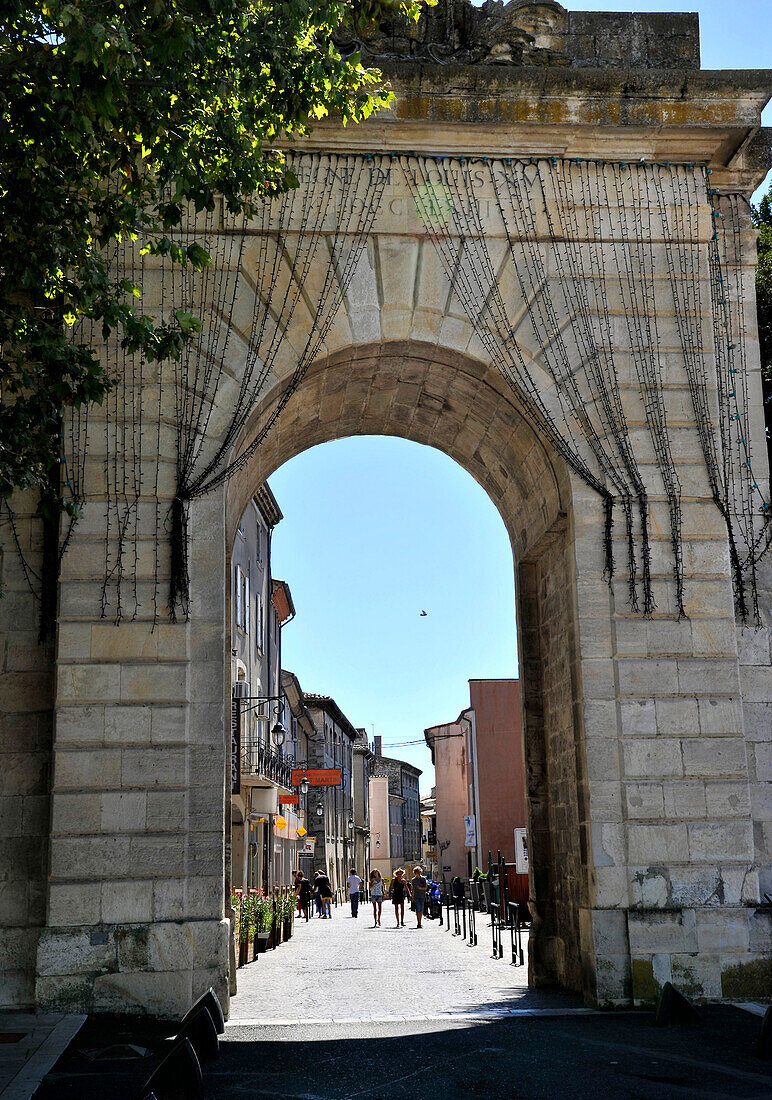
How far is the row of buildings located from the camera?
87.4ft

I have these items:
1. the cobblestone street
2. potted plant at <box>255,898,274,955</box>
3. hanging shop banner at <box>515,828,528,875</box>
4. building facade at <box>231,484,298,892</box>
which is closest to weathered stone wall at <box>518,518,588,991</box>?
the cobblestone street

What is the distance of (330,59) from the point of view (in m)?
8.23

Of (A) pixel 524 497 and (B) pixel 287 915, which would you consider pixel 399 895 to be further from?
(A) pixel 524 497

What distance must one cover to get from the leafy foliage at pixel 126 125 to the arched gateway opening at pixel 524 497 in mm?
2726

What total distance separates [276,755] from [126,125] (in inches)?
992

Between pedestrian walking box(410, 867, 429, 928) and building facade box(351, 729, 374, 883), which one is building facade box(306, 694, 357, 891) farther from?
pedestrian walking box(410, 867, 429, 928)

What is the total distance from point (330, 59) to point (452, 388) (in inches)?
177

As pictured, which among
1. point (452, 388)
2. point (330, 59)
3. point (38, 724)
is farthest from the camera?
point (452, 388)

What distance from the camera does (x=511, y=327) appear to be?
37.0 ft

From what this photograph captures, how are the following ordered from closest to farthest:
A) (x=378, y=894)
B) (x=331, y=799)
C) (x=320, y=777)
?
(x=378, y=894) < (x=320, y=777) < (x=331, y=799)

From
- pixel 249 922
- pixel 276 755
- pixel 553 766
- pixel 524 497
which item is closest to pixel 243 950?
pixel 249 922

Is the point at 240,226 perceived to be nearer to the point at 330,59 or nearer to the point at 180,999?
the point at 330,59

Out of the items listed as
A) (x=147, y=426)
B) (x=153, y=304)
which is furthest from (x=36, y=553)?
(x=153, y=304)

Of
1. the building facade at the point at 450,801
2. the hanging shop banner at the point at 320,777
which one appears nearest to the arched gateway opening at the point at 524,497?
the hanging shop banner at the point at 320,777
